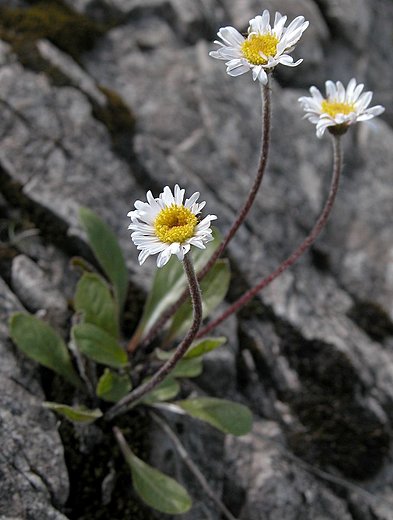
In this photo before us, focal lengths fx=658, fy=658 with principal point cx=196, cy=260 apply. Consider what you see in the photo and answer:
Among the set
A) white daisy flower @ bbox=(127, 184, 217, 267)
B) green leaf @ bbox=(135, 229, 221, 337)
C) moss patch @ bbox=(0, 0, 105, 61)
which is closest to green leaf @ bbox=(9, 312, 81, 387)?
Answer: green leaf @ bbox=(135, 229, 221, 337)

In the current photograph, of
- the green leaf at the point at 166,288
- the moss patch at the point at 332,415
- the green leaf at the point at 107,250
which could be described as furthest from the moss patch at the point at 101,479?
the moss patch at the point at 332,415

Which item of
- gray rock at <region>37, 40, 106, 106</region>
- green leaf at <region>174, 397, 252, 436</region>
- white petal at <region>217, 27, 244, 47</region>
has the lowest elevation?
green leaf at <region>174, 397, 252, 436</region>

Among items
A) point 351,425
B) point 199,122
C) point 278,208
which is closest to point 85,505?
point 351,425

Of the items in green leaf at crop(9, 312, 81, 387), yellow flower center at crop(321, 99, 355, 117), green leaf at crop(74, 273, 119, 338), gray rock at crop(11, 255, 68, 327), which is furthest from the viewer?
gray rock at crop(11, 255, 68, 327)

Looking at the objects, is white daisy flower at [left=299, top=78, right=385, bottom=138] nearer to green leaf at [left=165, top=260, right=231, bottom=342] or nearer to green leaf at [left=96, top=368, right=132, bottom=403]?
green leaf at [left=165, top=260, right=231, bottom=342]

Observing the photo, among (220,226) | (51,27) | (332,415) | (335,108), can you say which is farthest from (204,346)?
(51,27)

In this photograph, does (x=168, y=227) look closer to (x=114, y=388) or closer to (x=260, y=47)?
(x=260, y=47)
